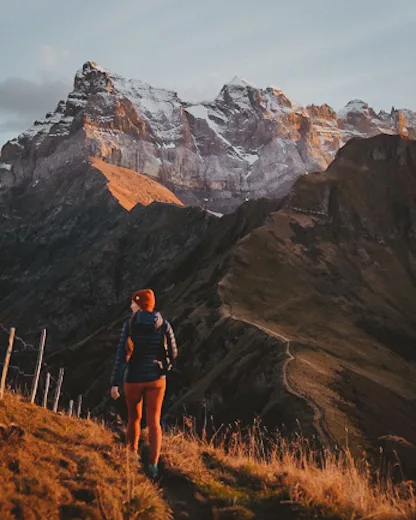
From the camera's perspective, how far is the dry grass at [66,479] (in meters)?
8.05

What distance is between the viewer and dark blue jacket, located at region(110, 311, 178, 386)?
10750 millimetres

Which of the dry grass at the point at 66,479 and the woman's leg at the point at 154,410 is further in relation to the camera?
the woman's leg at the point at 154,410

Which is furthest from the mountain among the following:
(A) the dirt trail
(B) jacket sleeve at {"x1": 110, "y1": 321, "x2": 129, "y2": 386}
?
(B) jacket sleeve at {"x1": 110, "y1": 321, "x2": 129, "y2": 386}

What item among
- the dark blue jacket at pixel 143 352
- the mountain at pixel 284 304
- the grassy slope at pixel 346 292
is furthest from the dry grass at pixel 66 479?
the grassy slope at pixel 346 292

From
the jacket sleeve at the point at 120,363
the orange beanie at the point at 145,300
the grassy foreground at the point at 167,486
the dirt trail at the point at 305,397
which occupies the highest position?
the orange beanie at the point at 145,300

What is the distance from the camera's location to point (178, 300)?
388 ft

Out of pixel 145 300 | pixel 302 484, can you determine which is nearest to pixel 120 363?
pixel 145 300

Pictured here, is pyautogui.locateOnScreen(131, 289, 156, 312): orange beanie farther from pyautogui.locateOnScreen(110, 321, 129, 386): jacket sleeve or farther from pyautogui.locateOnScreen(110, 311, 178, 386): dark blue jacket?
pyautogui.locateOnScreen(110, 321, 129, 386): jacket sleeve

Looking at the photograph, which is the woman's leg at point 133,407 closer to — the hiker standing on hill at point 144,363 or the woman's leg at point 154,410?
the hiker standing on hill at point 144,363

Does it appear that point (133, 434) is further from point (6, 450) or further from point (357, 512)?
point (357, 512)

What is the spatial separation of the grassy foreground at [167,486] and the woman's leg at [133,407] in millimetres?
391

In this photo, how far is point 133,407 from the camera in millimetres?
11023

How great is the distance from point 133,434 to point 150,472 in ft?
3.72

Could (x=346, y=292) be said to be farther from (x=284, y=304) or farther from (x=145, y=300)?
(x=145, y=300)
